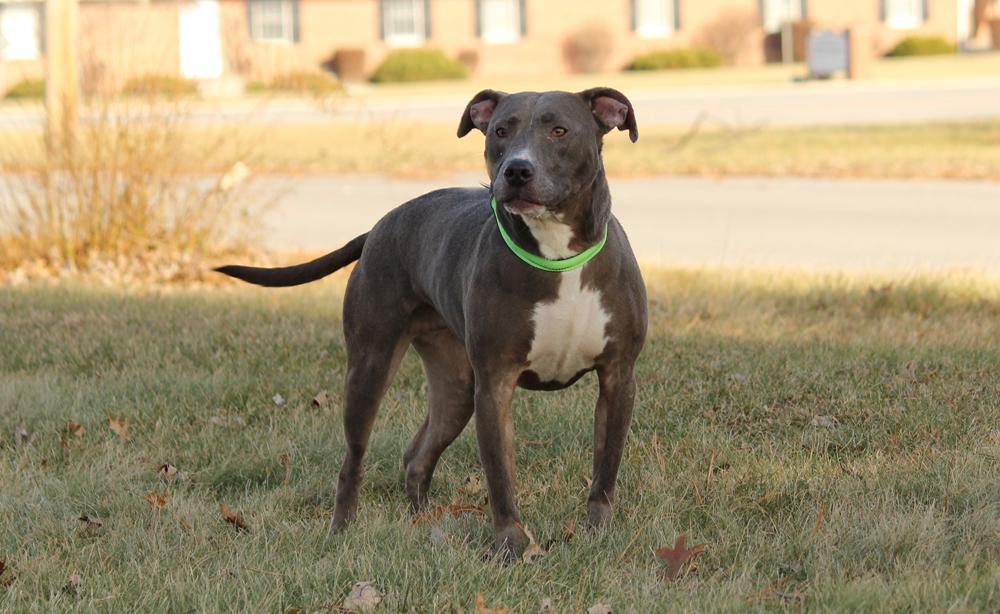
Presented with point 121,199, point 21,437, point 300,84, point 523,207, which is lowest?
point 21,437

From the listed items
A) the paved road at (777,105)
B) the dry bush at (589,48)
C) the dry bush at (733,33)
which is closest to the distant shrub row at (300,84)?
the paved road at (777,105)

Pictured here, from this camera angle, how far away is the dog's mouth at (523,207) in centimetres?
400

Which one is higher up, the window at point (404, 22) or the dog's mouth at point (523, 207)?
the window at point (404, 22)

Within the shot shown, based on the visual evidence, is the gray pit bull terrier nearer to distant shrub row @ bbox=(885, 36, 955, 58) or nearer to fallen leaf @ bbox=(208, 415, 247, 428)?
fallen leaf @ bbox=(208, 415, 247, 428)

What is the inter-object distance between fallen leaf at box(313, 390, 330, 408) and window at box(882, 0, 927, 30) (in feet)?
152

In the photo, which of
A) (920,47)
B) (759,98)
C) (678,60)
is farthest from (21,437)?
(920,47)

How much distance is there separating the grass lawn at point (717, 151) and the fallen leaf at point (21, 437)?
858 centimetres

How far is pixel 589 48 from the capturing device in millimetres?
48125

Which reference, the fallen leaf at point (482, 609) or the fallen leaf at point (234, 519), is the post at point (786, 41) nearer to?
the fallen leaf at point (234, 519)

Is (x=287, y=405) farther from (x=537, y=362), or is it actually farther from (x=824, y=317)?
(x=824, y=317)

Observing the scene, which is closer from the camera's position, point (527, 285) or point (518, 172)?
point (518, 172)

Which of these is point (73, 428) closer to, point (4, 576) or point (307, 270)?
point (307, 270)

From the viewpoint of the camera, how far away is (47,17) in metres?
11.6

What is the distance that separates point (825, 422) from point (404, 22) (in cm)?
4601
